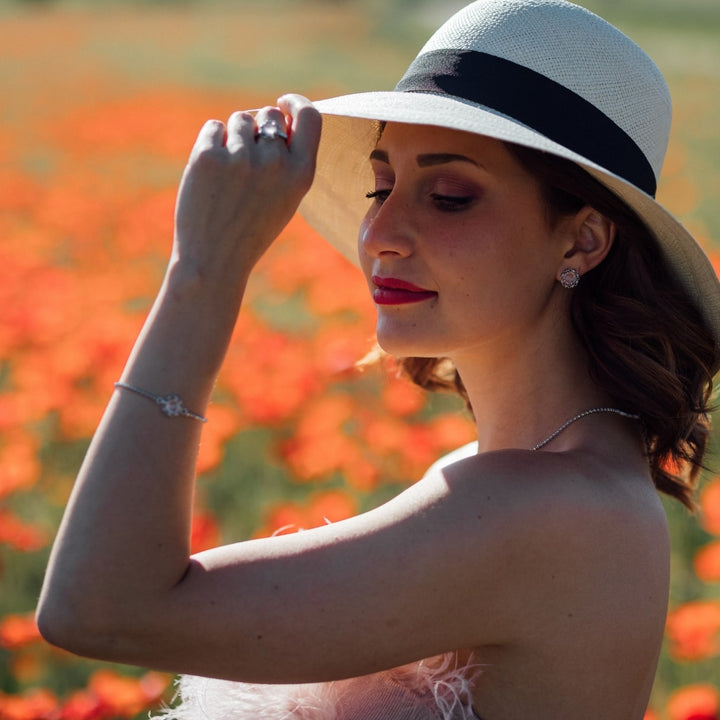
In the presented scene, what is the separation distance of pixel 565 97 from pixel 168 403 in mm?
933

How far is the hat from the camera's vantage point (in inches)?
82.4

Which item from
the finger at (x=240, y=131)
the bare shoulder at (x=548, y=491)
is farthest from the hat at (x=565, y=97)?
the bare shoulder at (x=548, y=491)

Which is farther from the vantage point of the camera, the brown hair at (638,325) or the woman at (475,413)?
the brown hair at (638,325)

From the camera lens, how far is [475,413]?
2.45 meters

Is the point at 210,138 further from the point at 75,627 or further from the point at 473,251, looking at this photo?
the point at 75,627

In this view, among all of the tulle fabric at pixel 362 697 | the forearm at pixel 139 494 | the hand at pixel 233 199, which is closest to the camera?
the forearm at pixel 139 494

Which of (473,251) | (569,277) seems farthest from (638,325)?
(473,251)

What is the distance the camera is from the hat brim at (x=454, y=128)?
6.57 ft

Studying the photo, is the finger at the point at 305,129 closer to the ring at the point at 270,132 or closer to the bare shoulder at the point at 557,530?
the ring at the point at 270,132

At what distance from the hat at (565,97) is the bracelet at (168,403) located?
25.6 inches

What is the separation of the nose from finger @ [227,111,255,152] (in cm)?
35

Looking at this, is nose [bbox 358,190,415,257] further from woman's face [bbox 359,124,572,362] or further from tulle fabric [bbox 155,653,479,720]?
tulle fabric [bbox 155,653,479,720]

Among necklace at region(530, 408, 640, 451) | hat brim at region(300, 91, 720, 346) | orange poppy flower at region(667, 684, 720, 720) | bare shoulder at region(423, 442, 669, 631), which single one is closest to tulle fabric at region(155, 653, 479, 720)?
bare shoulder at region(423, 442, 669, 631)

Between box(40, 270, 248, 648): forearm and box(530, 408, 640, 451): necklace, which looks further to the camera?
box(530, 408, 640, 451): necklace
